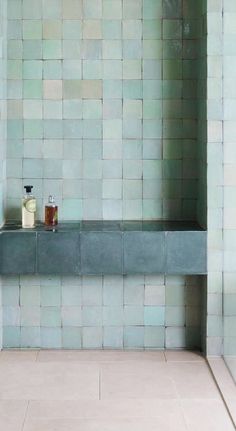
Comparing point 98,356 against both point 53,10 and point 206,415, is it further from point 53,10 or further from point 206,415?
point 53,10

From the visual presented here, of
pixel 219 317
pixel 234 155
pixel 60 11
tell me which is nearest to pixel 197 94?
pixel 234 155

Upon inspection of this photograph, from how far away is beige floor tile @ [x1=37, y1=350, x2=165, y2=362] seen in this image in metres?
3.56

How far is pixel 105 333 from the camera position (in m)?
3.72

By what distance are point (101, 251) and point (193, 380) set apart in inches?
27.5

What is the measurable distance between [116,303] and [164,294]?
237 mm

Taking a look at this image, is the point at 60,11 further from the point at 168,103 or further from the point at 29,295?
the point at 29,295

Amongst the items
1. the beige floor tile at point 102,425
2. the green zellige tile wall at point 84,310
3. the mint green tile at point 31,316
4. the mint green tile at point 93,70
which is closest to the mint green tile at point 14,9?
the mint green tile at point 93,70

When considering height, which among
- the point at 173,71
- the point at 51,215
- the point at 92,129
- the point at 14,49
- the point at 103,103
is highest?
the point at 14,49

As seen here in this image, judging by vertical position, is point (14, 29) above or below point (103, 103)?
above

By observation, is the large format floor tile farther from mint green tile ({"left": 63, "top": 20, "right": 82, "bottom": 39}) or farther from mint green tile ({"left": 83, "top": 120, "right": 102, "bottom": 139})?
mint green tile ({"left": 63, "top": 20, "right": 82, "bottom": 39})

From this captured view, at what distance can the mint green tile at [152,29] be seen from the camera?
3.72 metres

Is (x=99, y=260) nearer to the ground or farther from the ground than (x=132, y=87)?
nearer to the ground

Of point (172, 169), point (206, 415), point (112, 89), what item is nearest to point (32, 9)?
point (112, 89)

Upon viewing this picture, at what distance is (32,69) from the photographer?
3.73m
